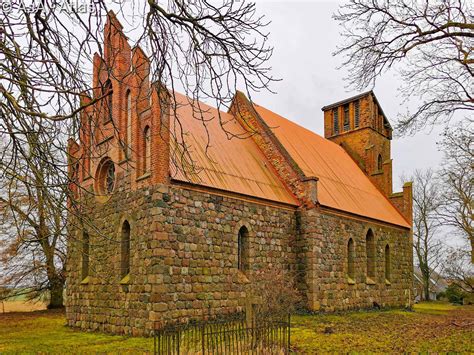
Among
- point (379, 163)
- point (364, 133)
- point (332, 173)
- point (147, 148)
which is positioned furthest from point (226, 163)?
point (379, 163)

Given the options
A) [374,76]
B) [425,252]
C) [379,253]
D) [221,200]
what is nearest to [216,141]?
[221,200]

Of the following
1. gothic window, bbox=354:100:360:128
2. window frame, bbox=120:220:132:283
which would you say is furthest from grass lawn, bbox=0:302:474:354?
gothic window, bbox=354:100:360:128

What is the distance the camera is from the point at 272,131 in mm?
21422

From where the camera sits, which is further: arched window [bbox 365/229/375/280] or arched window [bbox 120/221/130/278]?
arched window [bbox 365/229/375/280]

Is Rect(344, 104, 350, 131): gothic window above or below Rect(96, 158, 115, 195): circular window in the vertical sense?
above

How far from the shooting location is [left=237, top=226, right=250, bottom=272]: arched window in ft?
54.5

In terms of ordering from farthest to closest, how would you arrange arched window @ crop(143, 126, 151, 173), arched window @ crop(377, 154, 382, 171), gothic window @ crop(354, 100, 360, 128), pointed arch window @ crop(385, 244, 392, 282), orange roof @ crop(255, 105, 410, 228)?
gothic window @ crop(354, 100, 360, 128) → arched window @ crop(377, 154, 382, 171) → pointed arch window @ crop(385, 244, 392, 282) → orange roof @ crop(255, 105, 410, 228) → arched window @ crop(143, 126, 151, 173)

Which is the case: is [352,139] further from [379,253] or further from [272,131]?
[272,131]

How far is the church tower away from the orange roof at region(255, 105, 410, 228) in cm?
89

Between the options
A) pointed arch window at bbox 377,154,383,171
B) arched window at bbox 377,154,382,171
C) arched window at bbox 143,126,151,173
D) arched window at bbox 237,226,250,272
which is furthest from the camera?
pointed arch window at bbox 377,154,383,171

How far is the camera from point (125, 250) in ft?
49.7

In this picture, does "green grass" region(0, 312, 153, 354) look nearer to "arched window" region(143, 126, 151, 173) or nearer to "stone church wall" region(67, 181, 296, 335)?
"stone church wall" region(67, 181, 296, 335)

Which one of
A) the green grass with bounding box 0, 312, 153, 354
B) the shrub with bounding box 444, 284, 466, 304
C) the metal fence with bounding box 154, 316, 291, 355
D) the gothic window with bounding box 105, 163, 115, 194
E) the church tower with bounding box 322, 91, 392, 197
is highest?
the church tower with bounding box 322, 91, 392, 197

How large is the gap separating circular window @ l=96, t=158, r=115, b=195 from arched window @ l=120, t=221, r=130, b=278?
2.25 m
